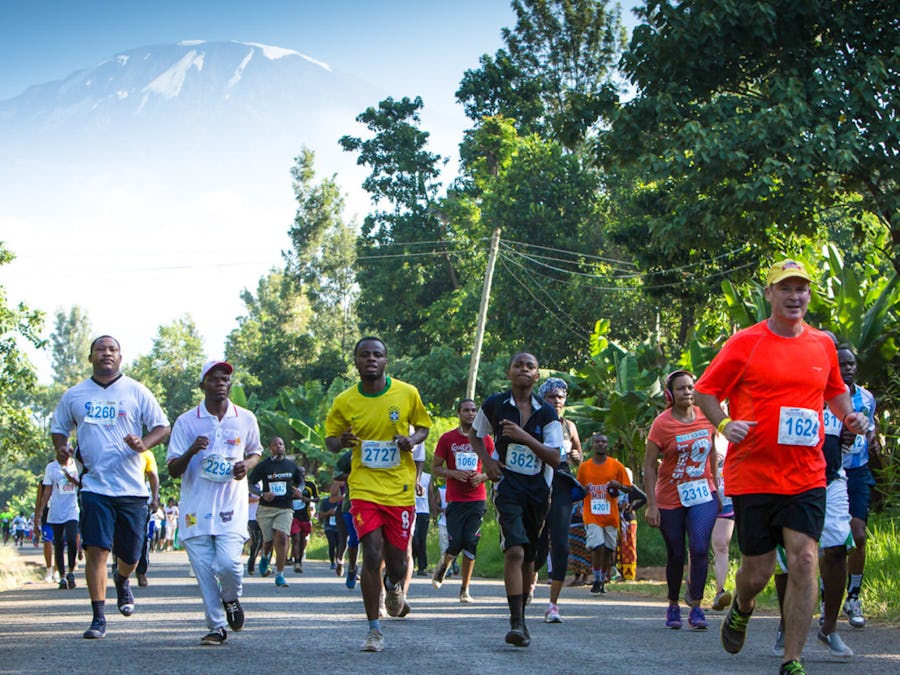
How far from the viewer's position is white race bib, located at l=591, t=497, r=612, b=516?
52.6 ft

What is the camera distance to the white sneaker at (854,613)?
961 centimetres

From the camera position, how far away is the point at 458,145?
52.0 meters

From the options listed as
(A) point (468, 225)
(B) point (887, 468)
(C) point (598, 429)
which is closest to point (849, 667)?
(B) point (887, 468)

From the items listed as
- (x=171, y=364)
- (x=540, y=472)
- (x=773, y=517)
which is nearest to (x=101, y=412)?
(x=540, y=472)

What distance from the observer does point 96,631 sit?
9.01 metres

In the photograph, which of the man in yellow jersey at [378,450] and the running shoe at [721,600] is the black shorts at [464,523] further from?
the man in yellow jersey at [378,450]

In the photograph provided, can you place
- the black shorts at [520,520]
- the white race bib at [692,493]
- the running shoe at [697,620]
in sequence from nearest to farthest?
the black shorts at [520,520] → the running shoe at [697,620] → the white race bib at [692,493]

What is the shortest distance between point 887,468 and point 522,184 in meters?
27.1

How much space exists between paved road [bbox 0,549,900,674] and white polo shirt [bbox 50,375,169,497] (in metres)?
1.14

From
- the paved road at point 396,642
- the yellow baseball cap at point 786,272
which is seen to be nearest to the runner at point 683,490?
the paved road at point 396,642

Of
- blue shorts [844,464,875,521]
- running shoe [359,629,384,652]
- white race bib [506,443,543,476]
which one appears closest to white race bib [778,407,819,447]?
white race bib [506,443,543,476]

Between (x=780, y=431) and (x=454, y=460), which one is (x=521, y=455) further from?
(x=454, y=460)

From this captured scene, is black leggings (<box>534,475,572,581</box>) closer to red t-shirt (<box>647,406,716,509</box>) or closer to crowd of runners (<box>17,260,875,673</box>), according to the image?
crowd of runners (<box>17,260,875,673</box>)

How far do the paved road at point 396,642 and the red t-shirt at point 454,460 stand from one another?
1.13 meters
